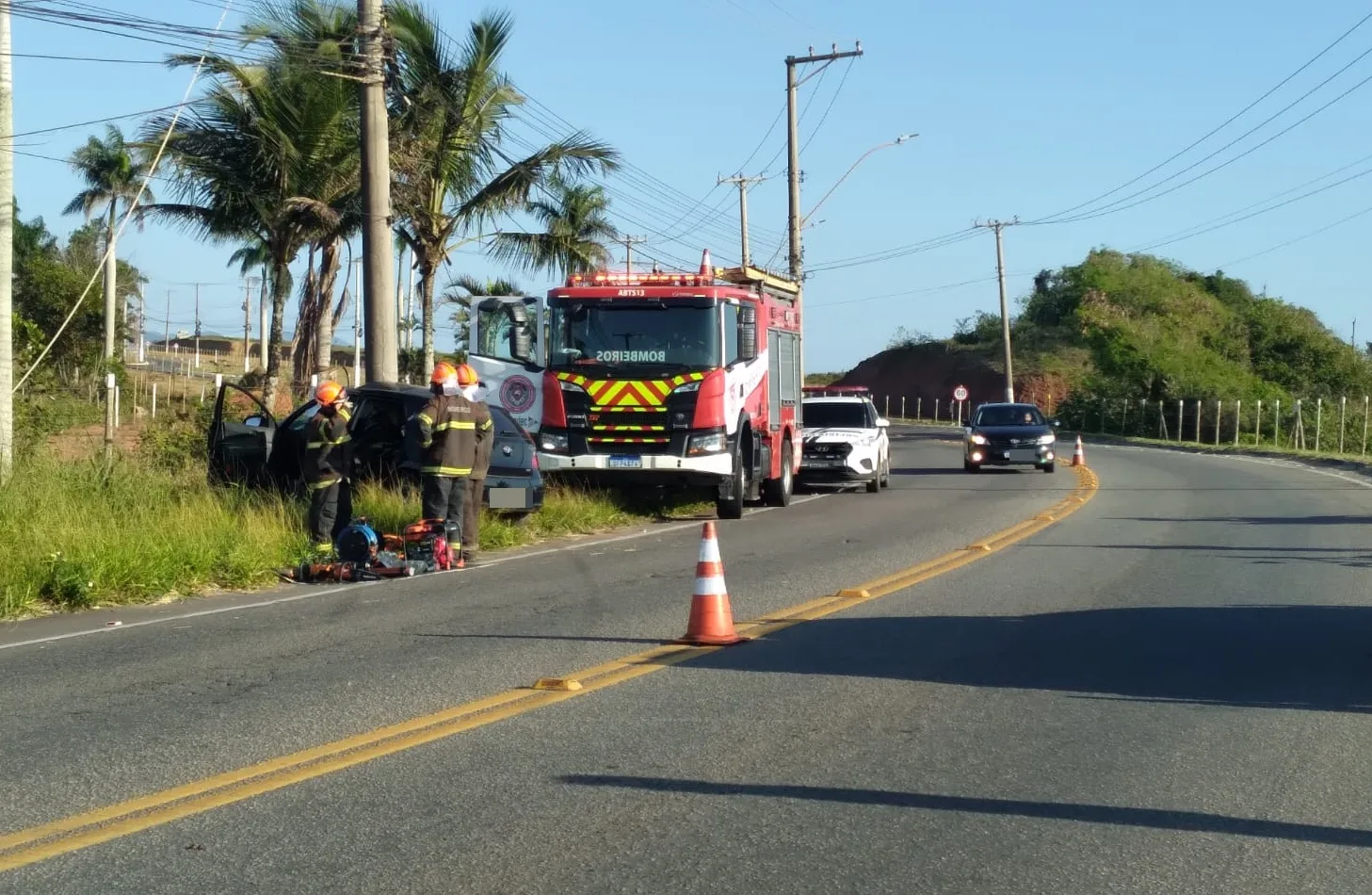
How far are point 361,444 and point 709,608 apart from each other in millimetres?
8571

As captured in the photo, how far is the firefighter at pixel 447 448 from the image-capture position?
46.5ft

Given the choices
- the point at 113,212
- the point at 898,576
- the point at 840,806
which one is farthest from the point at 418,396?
the point at 113,212

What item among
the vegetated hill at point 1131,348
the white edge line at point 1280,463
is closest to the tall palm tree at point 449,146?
the white edge line at point 1280,463

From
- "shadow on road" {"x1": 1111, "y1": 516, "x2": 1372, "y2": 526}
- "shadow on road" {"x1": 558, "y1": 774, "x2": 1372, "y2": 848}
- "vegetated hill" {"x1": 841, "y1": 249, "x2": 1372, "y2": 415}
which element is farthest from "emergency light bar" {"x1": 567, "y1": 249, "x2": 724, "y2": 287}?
"vegetated hill" {"x1": 841, "y1": 249, "x2": 1372, "y2": 415}

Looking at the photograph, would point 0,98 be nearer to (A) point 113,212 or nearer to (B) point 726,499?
(B) point 726,499

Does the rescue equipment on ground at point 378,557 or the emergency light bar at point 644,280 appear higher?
the emergency light bar at point 644,280

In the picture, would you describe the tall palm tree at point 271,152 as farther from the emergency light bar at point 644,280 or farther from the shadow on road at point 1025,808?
the shadow on road at point 1025,808

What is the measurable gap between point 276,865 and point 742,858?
1601mm

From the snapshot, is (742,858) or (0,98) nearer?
(742,858)

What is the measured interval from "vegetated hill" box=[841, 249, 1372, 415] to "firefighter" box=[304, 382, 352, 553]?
6039 cm

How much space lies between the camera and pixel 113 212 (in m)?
56.7

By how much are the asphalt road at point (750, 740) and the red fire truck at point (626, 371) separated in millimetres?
5730

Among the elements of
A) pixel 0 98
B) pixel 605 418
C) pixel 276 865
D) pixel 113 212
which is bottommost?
pixel 276 865

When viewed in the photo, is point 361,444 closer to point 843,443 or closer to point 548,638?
point 548,638
